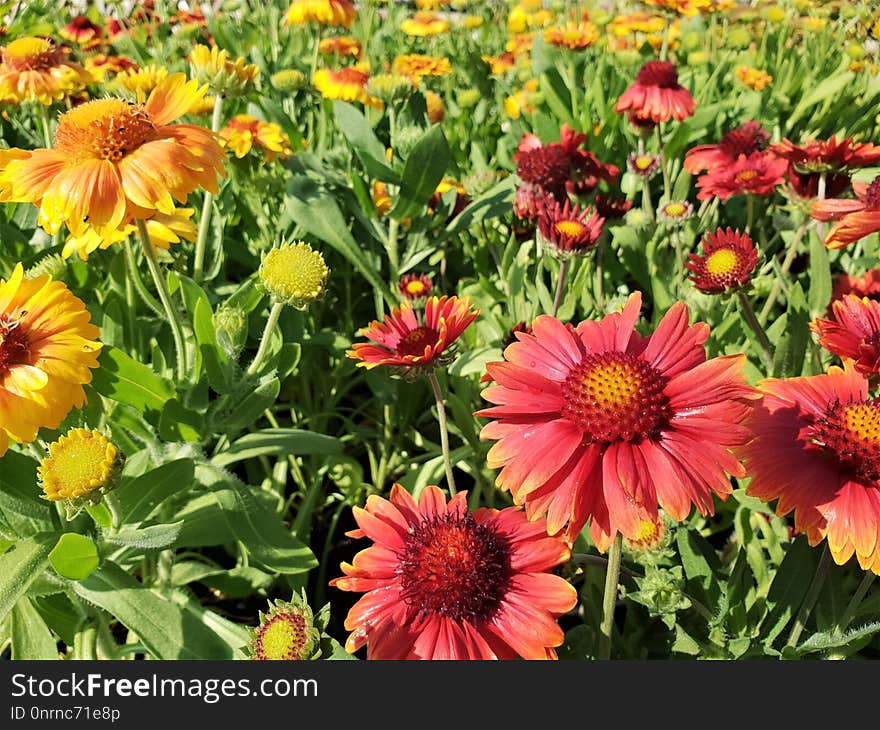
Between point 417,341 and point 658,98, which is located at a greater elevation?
point 658,98

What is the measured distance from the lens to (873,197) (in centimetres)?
140

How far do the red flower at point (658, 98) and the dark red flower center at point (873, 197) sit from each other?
80 centimetres

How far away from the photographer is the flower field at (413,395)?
0.88 meters

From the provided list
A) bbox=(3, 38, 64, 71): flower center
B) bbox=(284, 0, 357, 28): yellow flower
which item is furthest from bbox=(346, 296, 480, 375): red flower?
bbox=(284, 0, 357, 28): yellow flower

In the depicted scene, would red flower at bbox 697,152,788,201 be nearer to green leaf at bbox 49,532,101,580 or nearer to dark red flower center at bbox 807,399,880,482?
dark red flower center at bbox 807,399,880,482

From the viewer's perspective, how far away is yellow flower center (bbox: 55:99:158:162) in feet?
3.48

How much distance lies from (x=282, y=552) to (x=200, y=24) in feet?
10.8

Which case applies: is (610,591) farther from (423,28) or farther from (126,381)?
(423,28)

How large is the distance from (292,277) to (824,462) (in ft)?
2.81

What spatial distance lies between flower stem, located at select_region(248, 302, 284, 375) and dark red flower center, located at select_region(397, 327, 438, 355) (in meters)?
0.22

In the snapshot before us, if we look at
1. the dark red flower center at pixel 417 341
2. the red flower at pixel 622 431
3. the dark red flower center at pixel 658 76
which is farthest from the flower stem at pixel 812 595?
the dark red flower center at pixel 658 76

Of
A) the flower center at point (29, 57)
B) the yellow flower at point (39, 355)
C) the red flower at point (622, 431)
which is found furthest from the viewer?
the flower center at point (29, 57)

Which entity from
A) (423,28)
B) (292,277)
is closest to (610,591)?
(292,277)

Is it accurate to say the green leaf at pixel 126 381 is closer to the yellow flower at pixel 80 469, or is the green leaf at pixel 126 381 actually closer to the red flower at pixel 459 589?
the yellow flower at pixel 80 469
